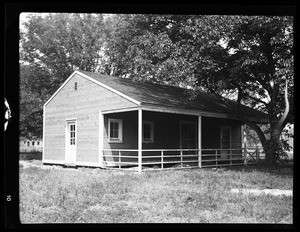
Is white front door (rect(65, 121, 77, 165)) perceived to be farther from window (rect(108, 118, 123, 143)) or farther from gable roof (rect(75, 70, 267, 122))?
gable roof (rect(75, 70, 267, 122))

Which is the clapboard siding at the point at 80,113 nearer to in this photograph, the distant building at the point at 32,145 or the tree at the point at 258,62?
the distant building at the point at 32,145

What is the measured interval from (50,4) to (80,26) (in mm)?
11410

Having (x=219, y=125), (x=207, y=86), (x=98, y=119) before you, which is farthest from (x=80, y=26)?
(x=219, y=125)

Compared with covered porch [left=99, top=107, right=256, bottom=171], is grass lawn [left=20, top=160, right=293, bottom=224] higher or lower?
lower

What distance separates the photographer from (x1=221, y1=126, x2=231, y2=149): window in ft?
56.1

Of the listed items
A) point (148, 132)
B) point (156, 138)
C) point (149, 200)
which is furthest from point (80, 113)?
point (149, 200)

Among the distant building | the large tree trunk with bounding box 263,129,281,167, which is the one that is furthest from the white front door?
the large tree trunk with bounding box 263,129,281,167

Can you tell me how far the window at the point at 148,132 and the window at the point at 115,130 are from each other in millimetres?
1071

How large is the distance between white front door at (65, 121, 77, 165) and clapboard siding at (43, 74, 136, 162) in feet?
0.71

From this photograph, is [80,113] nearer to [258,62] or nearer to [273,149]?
[258,62]

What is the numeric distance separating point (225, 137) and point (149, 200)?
11323mm

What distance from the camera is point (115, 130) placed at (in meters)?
13.2

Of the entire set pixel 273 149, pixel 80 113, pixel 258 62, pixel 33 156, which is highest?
pixel 258 62
